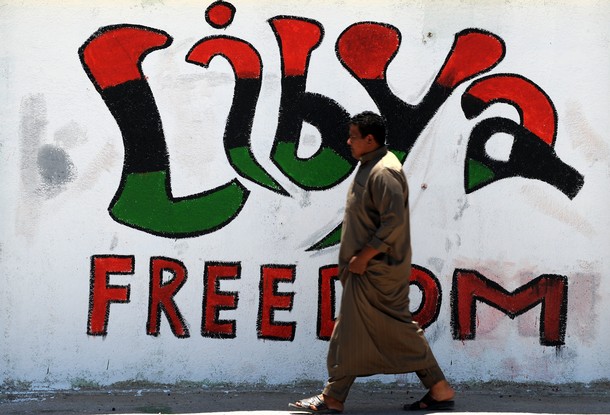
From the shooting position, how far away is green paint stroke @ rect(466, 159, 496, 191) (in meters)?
7.40

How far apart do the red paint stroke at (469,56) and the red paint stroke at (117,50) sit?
1.73 m

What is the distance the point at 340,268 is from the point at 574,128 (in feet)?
6.09

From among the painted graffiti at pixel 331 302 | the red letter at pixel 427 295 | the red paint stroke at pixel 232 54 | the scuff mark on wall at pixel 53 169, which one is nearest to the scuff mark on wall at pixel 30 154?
the scuff mark on wall at pixel 53 169

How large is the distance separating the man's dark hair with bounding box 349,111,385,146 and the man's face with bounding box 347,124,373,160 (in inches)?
0.8

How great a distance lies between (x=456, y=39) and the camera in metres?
7.40

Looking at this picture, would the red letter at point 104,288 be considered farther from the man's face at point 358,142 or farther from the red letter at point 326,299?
the man's face at point 358,142

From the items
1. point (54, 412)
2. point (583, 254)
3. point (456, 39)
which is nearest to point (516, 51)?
point (456, 39)

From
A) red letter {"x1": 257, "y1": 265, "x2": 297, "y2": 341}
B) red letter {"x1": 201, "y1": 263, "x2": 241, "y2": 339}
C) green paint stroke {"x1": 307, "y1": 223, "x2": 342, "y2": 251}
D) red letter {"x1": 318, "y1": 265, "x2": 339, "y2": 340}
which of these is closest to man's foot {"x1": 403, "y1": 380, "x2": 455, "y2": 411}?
red letter {"x1": 318, "y1": 265, "x2": 339, "y2": 340}

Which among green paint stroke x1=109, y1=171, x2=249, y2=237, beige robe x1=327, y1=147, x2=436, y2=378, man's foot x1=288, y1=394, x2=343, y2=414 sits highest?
green paint stroke x1=109, y1=171, x2=249, y2=237

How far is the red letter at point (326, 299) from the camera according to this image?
24.3 ft

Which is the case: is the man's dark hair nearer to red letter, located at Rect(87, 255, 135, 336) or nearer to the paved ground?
the paved ground

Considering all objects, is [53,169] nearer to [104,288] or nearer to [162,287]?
[104,288]

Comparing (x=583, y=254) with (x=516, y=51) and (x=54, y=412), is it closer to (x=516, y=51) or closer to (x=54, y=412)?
(x=516, y=51)

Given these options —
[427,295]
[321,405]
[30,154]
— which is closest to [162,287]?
[30,154]
